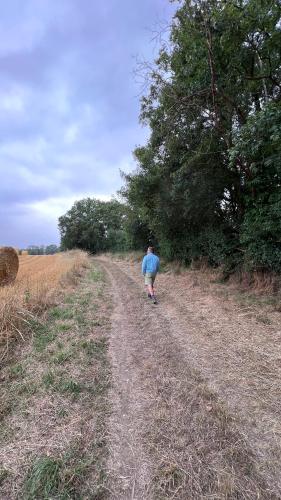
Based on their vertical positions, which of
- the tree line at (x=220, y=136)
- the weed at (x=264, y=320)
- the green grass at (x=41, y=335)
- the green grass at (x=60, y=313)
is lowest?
the weed at (x=264, y=320)

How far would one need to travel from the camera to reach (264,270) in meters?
7.84

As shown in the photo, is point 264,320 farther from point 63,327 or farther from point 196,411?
point 63,327

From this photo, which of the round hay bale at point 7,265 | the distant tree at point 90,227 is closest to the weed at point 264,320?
the round hay bale at point 7,265

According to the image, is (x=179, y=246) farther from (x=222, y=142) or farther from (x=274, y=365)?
(x=274, y=365)

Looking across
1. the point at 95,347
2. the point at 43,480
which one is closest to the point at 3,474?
the point at 43,480

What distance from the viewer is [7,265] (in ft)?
34.0

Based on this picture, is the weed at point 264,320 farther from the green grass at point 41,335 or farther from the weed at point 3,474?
the weed at point 3,474

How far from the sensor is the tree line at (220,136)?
5707mm

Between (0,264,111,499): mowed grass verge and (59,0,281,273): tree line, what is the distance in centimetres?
547

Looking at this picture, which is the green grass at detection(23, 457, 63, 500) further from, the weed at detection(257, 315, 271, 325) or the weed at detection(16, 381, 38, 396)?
the weed at detection(257, 315, 271, 325)

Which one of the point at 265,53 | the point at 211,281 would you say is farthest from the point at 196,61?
the point at 211,281

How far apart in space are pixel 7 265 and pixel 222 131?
9935mm

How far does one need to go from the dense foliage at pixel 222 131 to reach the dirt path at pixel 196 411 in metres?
4.10

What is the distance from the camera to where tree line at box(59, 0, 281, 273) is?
5707 mm
